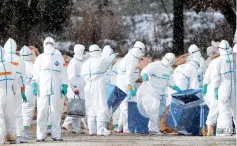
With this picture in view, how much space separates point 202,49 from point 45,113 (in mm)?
20084

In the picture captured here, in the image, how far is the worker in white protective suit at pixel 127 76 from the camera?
74.5 ft

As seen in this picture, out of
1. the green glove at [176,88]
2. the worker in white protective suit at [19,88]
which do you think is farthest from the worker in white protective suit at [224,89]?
the worker in white protective suit at [19,88]

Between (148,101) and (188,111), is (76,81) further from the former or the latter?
(188,111)

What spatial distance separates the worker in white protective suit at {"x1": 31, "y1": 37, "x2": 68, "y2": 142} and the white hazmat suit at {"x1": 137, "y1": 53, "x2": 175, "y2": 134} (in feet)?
12.0

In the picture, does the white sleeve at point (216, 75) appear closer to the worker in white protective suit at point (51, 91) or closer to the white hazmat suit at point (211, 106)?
the white hazmat suit at point (211, 106)

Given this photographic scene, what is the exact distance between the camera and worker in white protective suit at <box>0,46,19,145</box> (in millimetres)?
18422

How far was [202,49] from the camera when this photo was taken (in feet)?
127

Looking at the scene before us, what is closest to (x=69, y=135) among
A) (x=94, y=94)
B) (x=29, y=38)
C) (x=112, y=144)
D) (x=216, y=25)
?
(x=94, y=94)

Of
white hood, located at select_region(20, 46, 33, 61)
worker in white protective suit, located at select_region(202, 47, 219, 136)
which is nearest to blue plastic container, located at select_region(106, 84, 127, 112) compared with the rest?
white hood, located at select_region(20, 46, 33, 61)

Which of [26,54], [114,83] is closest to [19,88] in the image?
[26,54]

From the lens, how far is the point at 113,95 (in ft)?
73.3

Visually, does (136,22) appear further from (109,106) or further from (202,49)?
(109,106)

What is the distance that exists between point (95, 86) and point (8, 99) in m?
3.61

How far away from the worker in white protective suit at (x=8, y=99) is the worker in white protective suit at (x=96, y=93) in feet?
10.8
